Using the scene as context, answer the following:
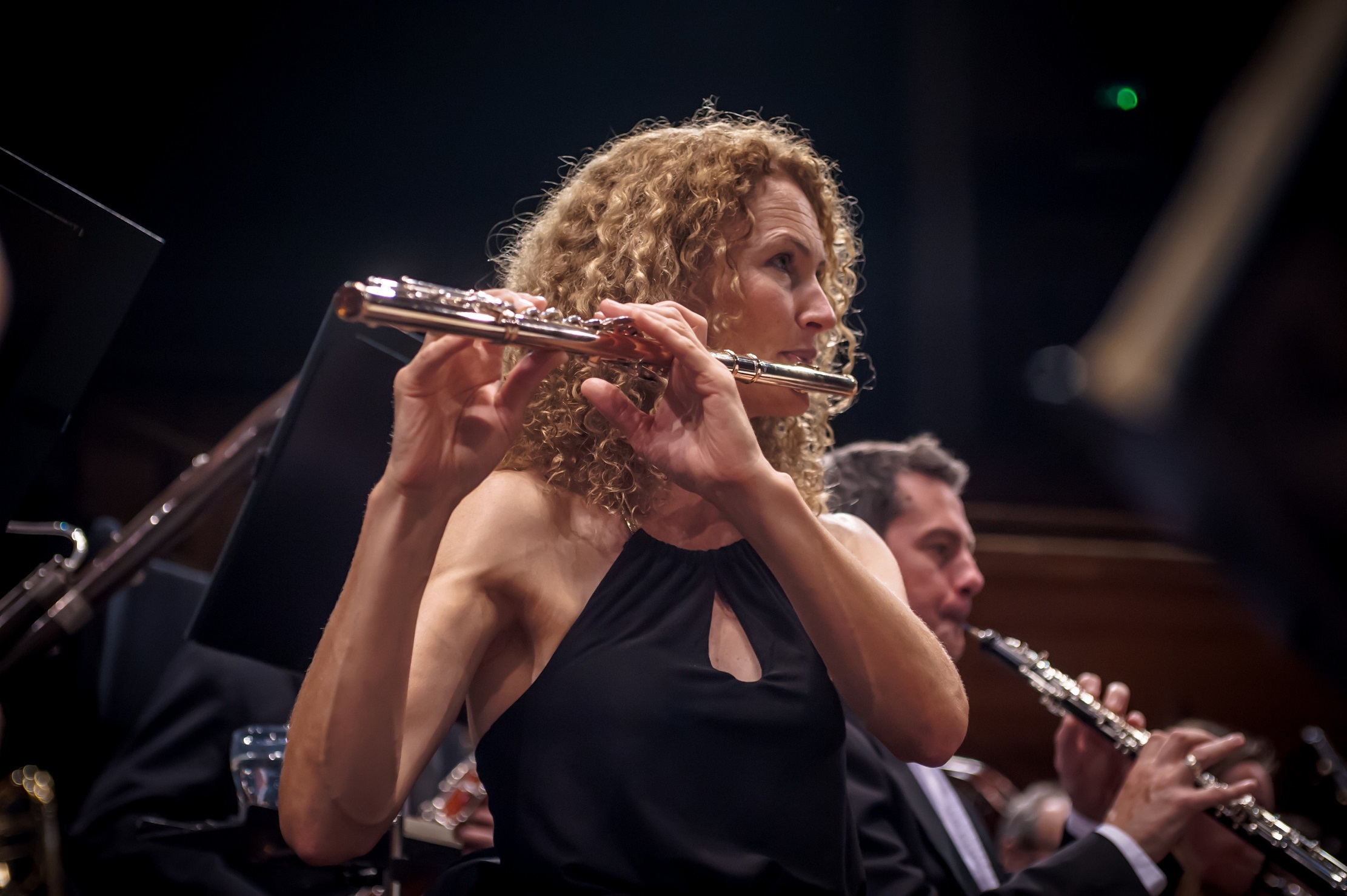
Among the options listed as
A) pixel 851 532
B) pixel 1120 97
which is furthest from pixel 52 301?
pixel 1120 97

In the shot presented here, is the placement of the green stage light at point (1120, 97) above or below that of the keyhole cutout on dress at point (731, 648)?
above

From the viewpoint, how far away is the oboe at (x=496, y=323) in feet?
3.49

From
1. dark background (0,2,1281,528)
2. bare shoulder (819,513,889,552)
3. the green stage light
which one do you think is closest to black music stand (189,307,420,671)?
bare shoulder (819,513,889,552)

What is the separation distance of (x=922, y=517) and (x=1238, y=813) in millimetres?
996

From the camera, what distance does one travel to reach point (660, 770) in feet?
4.19

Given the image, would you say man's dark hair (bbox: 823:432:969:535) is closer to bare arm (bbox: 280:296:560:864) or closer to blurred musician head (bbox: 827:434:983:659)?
blurred musician head (bbox: 827:434:983:659)

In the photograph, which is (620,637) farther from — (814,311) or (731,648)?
(814,311)

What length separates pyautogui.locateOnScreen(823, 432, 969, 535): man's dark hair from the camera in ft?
9.04

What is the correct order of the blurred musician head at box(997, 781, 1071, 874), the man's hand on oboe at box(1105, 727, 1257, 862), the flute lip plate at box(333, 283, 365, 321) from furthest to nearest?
the blurred musician head at box(997, 781, 1071, 874), the man's hand on oboe at box(1105, 727, 1257, 862), the flute lip plate at box(333, 283, 365, 321)

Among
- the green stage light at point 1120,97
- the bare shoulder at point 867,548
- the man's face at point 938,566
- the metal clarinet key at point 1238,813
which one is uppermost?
the green stage light at point 1120,97

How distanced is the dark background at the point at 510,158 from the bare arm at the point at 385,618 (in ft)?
6.38

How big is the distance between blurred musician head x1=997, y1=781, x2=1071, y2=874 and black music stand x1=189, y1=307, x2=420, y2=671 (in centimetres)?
243

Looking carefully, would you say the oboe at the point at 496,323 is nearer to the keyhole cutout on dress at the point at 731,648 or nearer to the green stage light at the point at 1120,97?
the keyhole cutout on dress at the point at 731,648

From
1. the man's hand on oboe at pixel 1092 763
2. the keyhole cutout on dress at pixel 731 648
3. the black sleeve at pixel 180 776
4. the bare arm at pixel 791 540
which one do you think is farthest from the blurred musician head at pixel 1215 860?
the black sleeve at pixel 180 776
